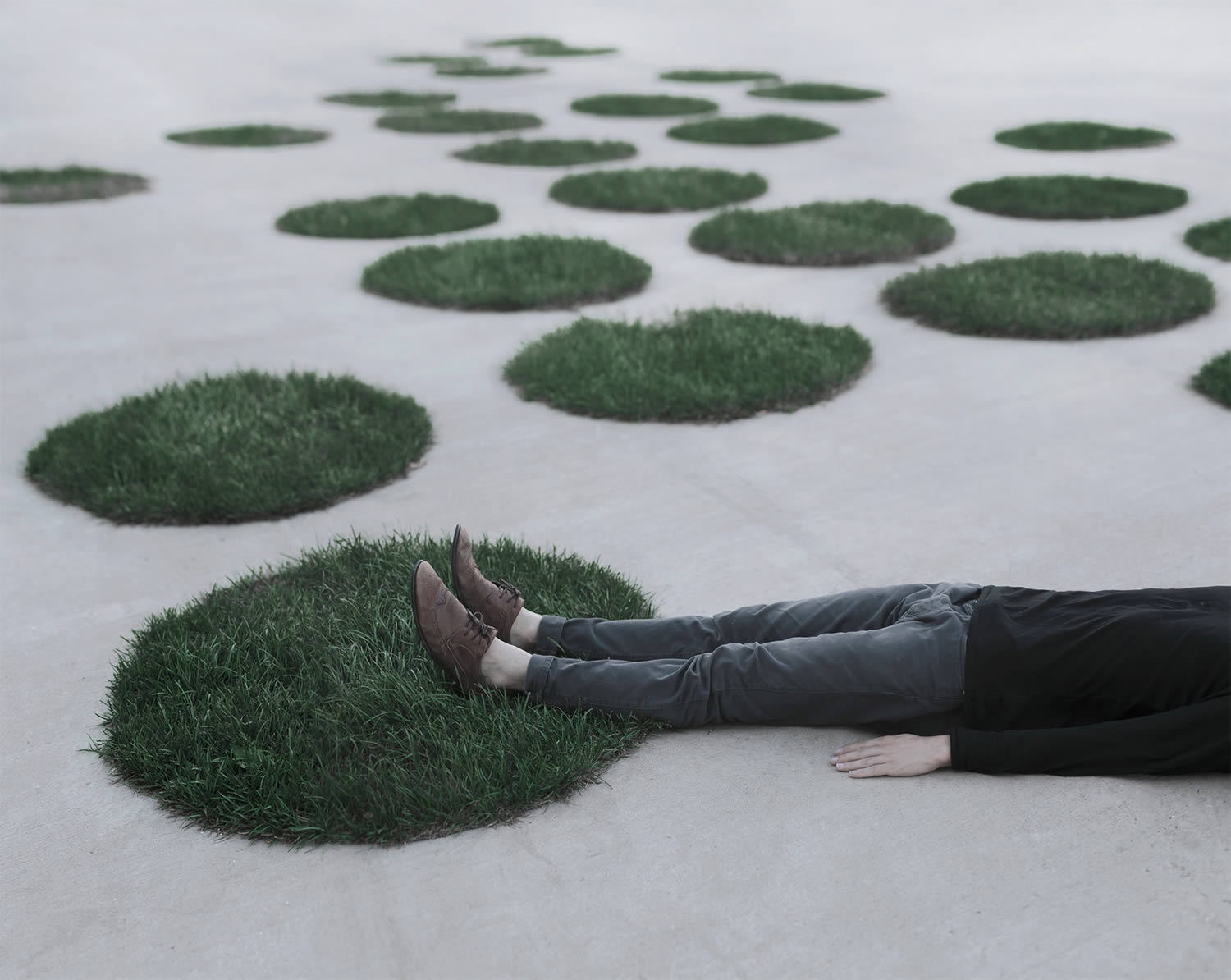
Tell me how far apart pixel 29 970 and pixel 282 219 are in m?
7.08

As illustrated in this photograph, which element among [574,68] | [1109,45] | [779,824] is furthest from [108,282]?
[1109,45]

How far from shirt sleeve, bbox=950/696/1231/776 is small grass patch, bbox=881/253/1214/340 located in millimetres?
3516

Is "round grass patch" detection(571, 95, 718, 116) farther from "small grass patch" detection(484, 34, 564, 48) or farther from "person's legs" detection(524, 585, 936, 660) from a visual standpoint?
"person's legs" detection(524, 585, 936, 660)

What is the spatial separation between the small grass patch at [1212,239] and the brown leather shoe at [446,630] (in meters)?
5.95

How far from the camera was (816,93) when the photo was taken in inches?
586

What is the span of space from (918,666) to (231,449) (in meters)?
2.87

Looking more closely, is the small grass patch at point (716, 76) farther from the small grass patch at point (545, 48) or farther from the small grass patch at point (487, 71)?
the small grass patch at point (545, 48)

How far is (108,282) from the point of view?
7.26 meters

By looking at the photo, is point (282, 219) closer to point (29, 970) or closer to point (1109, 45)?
point (29, 970)

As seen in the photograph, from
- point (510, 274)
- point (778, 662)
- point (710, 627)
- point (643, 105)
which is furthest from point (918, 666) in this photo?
point (643, 105)

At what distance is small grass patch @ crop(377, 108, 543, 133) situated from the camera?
12805 millimetres

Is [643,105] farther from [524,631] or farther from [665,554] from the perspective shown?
[524,631]

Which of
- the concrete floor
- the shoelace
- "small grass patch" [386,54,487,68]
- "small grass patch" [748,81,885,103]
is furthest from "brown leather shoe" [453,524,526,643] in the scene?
"small grass patch" [386,54,487,68]

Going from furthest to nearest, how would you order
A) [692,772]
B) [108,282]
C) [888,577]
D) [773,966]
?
[108,282] < [888,577] < [692,772] < [773,966]
